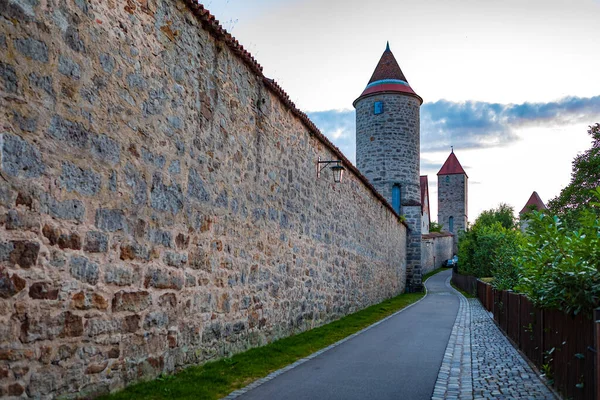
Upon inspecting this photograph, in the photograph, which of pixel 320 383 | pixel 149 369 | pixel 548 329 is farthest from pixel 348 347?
pixel 149 369

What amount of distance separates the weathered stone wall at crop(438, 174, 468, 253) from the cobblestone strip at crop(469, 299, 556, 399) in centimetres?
6206

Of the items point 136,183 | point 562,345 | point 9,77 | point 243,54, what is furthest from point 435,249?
point 9,77

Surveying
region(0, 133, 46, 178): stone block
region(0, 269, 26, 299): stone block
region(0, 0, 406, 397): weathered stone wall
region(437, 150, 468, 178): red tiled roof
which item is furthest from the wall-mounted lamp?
region(437, 150, 468, 178): red tiled roof

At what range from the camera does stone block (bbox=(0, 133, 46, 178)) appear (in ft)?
12.7

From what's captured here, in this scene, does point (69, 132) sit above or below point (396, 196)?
below

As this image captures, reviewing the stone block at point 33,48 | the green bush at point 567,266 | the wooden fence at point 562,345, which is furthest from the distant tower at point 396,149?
the stone block at point 33,48

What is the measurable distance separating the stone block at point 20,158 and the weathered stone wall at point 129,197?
0.01 m

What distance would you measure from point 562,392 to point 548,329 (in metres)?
1.10

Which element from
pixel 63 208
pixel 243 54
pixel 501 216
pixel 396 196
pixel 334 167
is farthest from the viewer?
pixel 501 216

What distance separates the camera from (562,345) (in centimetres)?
564

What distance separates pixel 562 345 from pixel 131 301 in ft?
15.2

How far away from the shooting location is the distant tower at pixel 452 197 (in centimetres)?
7069

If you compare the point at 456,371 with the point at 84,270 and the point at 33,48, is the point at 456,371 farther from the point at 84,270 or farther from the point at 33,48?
the point at 33,48

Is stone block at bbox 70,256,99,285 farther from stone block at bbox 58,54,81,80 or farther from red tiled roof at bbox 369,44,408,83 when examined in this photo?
red tiled roof at bbox 369,44,408,83
